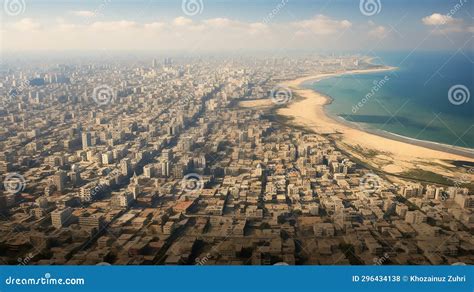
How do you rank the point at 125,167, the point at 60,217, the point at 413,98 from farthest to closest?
the point at 413,98
the point at 125,167
the point at 60,217

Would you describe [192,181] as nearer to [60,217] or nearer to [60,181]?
[60,217]

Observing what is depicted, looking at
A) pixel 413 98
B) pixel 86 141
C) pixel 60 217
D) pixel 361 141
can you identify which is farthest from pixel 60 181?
pixel 413 98

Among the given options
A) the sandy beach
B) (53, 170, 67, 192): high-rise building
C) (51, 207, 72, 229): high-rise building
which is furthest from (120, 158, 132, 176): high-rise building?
the sandy beach

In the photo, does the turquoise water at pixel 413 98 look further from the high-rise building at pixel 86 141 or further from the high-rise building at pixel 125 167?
the high-rise building at pixel 86 141

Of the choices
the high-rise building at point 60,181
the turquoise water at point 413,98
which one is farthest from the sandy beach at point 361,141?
the high-rise building at point 60,181

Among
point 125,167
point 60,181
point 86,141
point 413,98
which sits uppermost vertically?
point 413,98

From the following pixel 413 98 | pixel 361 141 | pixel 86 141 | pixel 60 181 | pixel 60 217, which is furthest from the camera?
pixel 413 98
